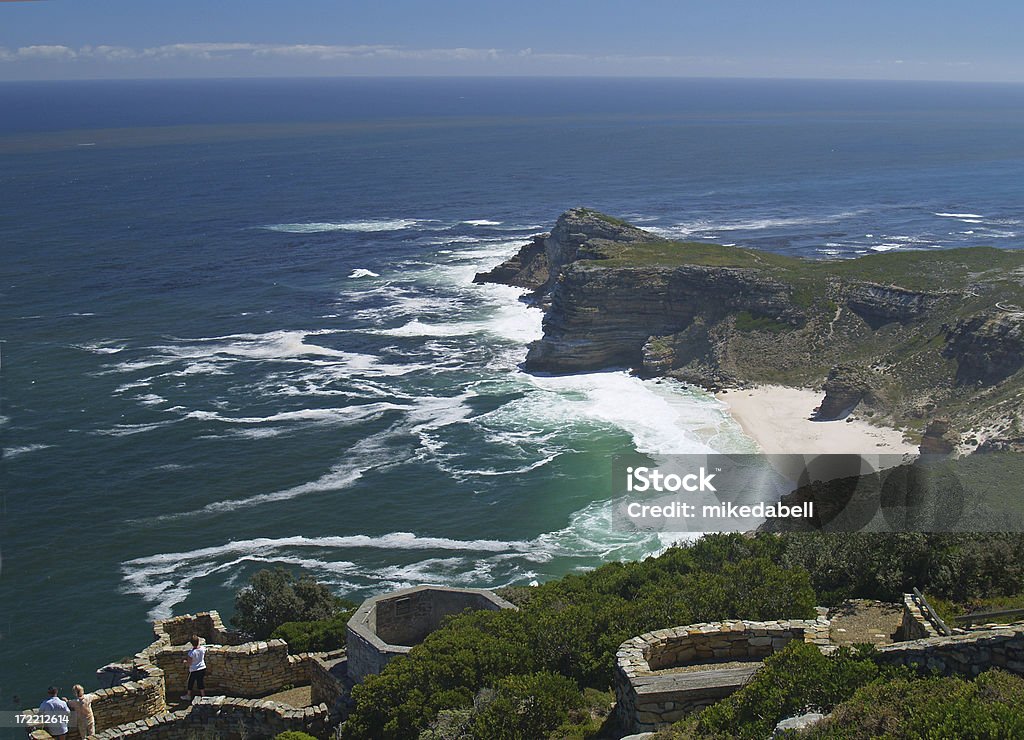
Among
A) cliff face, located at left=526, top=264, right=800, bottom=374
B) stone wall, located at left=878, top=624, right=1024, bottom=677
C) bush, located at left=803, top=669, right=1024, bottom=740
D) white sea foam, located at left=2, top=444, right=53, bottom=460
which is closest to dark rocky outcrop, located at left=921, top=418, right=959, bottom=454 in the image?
cliff face, located at left=526, top=264, right=800, bottom=374

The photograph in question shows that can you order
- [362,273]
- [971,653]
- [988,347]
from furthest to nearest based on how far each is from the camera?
[362,273]
[988,347]
[971,653]

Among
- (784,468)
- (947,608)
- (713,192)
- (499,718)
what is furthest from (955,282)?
(713,192)

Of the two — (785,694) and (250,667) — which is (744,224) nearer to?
(250,667)

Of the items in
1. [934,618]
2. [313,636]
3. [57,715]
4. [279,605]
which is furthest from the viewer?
[279,605]

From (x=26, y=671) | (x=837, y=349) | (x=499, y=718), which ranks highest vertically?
(x=499, y=718)

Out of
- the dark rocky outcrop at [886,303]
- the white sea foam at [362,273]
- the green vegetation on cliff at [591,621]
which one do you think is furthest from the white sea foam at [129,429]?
the dark rocky outcrop at [886,303]

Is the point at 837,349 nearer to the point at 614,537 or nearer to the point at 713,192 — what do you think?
the point at 614,537

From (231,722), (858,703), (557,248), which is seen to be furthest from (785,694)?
(557,248)

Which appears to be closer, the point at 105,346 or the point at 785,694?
the point at 785,694
